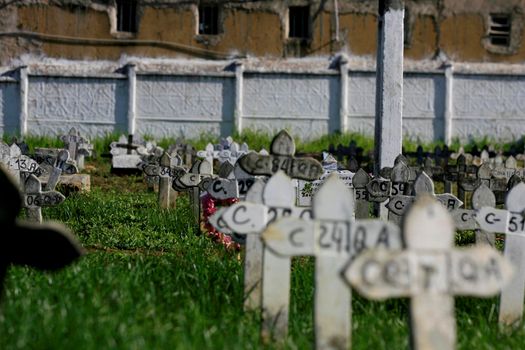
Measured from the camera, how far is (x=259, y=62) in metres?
23.6

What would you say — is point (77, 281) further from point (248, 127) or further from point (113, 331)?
point (248, 127)

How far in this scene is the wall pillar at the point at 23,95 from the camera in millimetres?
23141

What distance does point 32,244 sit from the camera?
3598 millimetres

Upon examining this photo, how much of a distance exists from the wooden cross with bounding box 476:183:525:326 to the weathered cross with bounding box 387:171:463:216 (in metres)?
1.88

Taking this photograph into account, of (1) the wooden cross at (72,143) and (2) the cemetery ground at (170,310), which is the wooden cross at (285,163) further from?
(1) the wooden cross at (72,143)

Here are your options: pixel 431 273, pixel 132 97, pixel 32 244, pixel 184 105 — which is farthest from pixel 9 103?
pixel 431 273

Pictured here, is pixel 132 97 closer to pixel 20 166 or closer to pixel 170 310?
pixel 20 166

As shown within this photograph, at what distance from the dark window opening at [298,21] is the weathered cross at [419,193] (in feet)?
56.1

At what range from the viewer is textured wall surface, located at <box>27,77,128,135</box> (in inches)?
914

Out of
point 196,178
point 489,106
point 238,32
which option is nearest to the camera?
point 196,178

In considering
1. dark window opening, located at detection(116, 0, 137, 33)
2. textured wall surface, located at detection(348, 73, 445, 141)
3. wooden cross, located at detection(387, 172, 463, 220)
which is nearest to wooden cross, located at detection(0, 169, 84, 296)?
wooden cross, located at detection(387, 172, 463, 220)

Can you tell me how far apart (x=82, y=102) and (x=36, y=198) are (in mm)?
15856

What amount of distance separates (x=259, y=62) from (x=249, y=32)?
38.5 inches

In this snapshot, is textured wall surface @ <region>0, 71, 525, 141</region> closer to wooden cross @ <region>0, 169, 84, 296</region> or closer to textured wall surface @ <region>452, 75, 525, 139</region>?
textured wall surface @ <region>452, 75, 525, 139</region>
